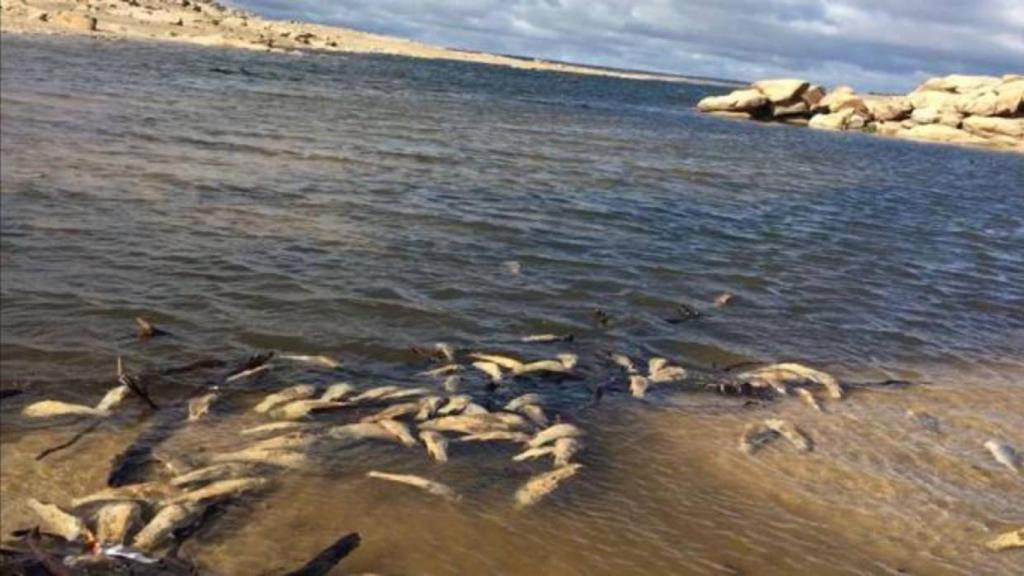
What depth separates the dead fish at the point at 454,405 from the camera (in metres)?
8.48

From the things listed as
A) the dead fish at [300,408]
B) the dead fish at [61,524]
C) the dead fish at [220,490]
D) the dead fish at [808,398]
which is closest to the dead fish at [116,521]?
the dead fish at [61,524]

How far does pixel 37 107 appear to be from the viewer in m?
18.9

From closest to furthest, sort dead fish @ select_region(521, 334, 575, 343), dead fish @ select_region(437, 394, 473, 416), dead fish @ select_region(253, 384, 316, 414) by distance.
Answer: dead fish @ select_region(253, 384, 316, 414) < dead fish @ select_region(437, 394, 473, 416) < dead fish @ select_region(521, 334, 575, 343)

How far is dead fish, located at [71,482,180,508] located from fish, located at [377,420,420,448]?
1.99 metres

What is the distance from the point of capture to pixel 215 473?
682 cm

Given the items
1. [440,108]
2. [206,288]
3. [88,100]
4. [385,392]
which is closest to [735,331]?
[385,392]

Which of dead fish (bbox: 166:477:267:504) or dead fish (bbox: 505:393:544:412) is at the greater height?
dead fish (bbox: 505:393:544:412)

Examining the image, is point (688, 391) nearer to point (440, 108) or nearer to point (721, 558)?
point (721, 558)

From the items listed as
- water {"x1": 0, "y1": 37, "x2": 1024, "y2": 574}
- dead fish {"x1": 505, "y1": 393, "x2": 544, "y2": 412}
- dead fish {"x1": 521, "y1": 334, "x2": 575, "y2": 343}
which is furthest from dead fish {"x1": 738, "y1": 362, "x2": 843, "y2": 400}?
dead fish {"x1": 505, "y1": 393, "x2": 544, "y2": 412}

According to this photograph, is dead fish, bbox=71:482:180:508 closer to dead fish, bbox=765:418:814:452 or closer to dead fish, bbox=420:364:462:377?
dead fish, bbox=420:364:462:377

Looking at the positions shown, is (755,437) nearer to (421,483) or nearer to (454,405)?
(454,405)

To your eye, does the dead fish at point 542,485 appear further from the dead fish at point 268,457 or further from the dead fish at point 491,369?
the dead fish at point 491,369

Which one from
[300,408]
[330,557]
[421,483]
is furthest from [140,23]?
[330,557]

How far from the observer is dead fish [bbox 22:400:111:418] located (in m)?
7.43
